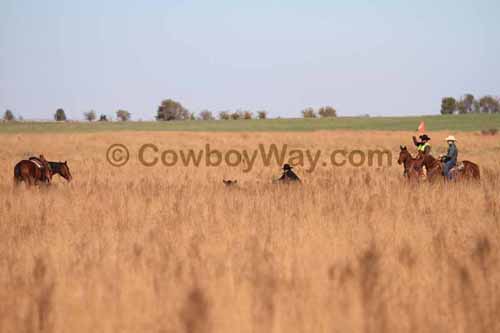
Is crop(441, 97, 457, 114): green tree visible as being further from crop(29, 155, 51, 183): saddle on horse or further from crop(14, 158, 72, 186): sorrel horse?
crop(14, 158, 72, 186): sorrel horse

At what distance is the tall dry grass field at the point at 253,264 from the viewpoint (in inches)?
181

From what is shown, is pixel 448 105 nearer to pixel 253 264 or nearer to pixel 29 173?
pixel 29 173

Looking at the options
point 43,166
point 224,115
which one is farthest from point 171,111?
point 43,166

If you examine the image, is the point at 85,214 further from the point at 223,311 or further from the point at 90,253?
the point at 223,311

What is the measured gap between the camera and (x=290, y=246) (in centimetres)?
661

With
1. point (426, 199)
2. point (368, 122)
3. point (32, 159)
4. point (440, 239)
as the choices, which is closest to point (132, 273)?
point (440, 239)

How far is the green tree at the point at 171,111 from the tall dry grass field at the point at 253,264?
119657mm

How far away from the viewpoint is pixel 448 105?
11762 cm

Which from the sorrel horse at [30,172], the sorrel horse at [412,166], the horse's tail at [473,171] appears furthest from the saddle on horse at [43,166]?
the horse's tail at [473,171]

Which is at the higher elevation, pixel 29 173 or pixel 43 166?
pixel 43 166

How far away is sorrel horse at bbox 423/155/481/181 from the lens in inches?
569

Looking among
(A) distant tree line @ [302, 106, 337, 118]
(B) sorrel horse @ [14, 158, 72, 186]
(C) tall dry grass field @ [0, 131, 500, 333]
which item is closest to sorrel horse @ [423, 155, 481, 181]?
(C) tall dry grass field @ [0, 131, 500, 333]

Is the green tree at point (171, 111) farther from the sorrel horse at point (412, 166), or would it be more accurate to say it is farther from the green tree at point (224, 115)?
the sorrel horse at point (412, 166)

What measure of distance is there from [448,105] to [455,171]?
109 metres
